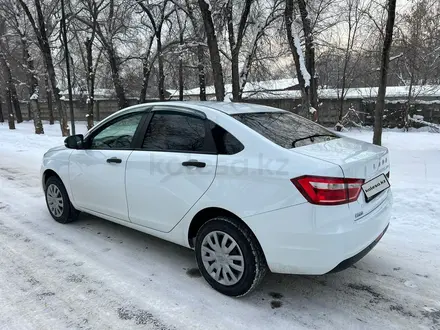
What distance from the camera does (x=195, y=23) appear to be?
47.3 ft

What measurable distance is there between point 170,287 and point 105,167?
61.1 inches

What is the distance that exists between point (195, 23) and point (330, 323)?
46.0 feet

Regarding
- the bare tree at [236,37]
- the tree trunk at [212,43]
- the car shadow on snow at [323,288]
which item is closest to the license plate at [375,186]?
the car shadow on snow at [323,288]

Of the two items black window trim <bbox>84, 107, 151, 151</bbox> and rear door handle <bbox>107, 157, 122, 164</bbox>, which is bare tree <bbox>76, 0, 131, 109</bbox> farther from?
rear door handle <bbox>107, 157, 122, 164</bbox>

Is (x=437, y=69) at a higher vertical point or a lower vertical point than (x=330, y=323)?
higher

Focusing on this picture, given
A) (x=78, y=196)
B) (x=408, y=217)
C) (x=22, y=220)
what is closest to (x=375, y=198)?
(x=408, y=217)

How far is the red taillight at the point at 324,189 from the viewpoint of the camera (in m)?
2.41

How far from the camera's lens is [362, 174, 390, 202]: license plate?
8.71ft

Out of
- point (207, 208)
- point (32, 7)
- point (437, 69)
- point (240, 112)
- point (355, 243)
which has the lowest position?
point (355, 243)

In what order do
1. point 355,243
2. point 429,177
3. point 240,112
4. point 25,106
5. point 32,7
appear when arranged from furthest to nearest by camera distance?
point 25,106
point 32,7
point 429,177
point 240,112
point 355,243

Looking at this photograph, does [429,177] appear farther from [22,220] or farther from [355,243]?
[22,220]

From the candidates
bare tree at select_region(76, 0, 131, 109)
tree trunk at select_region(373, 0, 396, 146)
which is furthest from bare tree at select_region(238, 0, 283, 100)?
bare tree at select_region(76, 0, 131, 109)

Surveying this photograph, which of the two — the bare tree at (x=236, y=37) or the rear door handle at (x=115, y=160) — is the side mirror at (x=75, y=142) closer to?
the rear door handle at (x=115, y=160)

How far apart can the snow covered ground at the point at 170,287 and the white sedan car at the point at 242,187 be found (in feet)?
1.03
